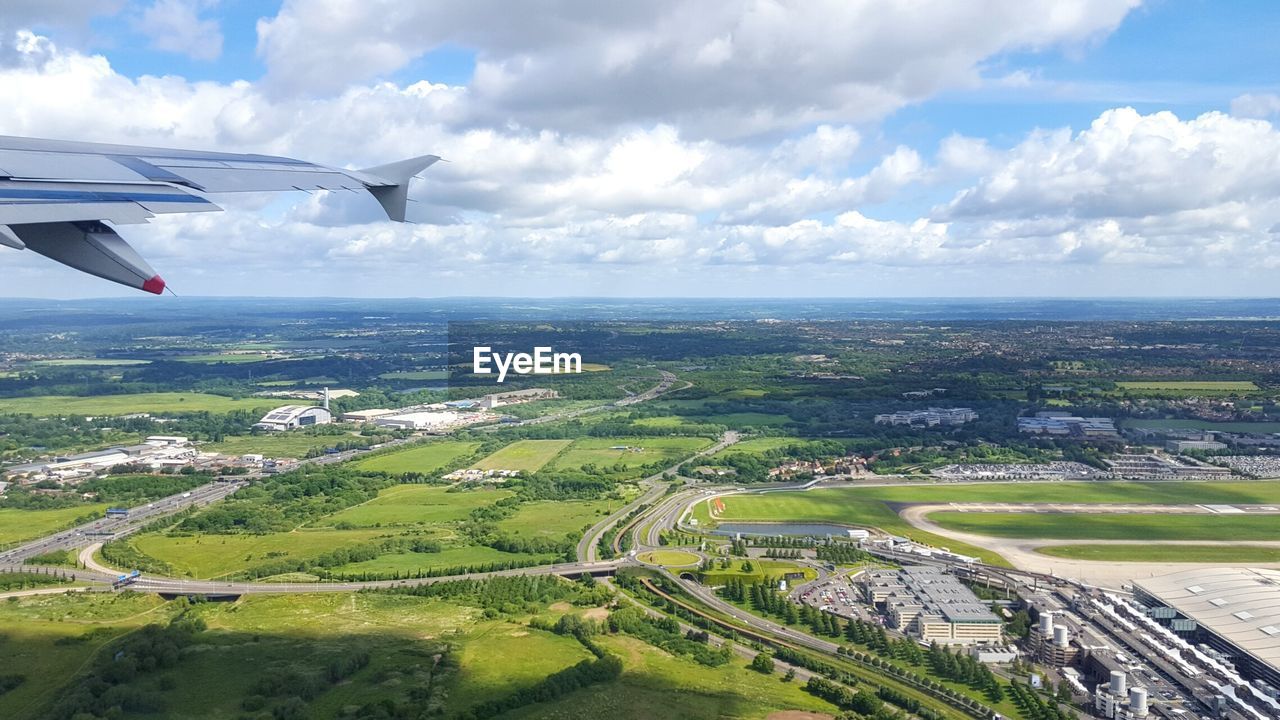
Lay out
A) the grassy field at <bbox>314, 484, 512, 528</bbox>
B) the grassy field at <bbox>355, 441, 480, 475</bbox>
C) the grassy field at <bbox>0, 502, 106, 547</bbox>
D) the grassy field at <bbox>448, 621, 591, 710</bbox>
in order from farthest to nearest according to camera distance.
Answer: the grassy field at <bbox>355, 441, 480, 475</bbox>, the grassy field at <bbox>314, 484, 512, 528</bbox>, the grassy field at <bbox>0, 502, 106, 547</bbox>, the grassy field at <bbox>448, 621, 591, 710</bbox>

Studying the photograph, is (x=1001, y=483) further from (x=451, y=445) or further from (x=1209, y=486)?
(x=451, y=445)

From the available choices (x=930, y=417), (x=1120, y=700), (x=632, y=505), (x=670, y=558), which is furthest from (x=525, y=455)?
(x=1120, y=700)

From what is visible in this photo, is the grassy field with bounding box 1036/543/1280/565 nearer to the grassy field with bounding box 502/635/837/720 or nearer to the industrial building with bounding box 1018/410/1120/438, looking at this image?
the grassy field with bounding box 502/635/837/720

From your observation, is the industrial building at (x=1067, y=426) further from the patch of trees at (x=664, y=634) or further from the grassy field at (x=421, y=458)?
the patch of trees at (x=664, y=634)

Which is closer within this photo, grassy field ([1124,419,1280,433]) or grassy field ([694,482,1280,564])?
grassy field ([694,482,1280,564])

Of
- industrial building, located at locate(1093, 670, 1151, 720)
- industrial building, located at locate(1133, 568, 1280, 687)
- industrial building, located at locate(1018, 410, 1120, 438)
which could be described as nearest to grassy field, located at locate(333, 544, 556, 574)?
industrial building, located at locate(1093, 670, 1151, 720)

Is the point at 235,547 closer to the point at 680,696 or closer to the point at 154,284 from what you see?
the point at 680,696
